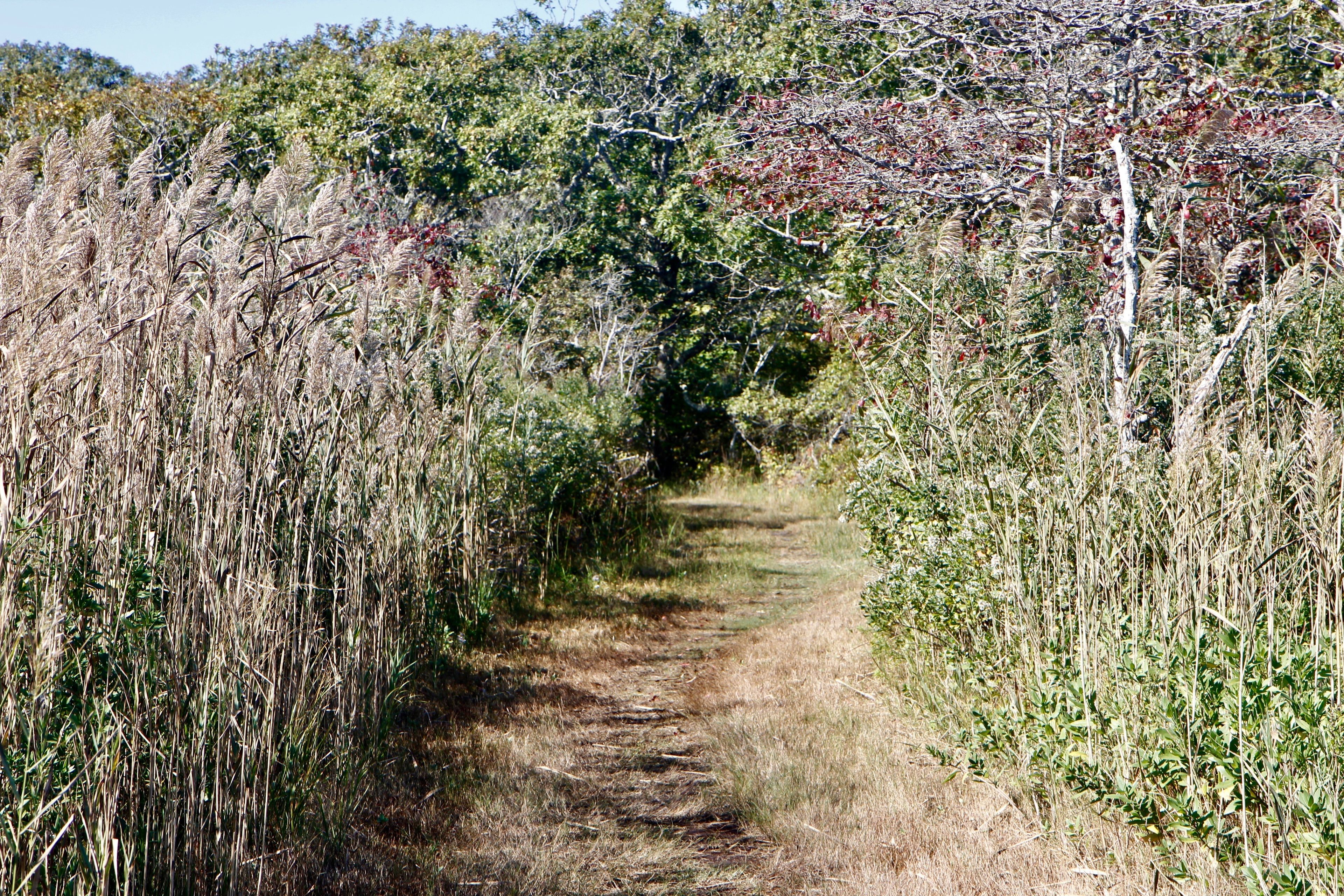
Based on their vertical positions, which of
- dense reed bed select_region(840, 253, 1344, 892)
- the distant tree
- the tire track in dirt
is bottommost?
the tire track in dirt

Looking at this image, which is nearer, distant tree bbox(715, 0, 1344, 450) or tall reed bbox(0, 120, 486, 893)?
tall reed bbox(0, 120, 486, 893)

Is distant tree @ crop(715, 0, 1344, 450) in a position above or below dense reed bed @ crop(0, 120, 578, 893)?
above

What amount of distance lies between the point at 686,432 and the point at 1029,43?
1032 centimetres

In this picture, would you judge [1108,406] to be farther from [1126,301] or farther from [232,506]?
[232,506]

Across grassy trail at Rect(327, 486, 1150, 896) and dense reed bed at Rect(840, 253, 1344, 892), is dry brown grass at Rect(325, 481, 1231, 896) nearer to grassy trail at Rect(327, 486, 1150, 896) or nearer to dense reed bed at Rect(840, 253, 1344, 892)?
grassy trail at Rect(327, 486, 1150, 896)

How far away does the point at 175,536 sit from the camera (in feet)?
8.37

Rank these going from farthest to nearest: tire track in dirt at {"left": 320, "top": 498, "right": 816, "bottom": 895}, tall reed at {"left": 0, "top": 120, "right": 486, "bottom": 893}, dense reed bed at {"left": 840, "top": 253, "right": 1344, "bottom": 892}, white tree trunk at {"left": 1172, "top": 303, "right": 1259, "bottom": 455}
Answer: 1. tire track in dirt at {"left": 320, "top": 498, "right": 816, "bottom": 895}
2. white tree trunk at {"left": 1172, "top": 303, "right": 1259, "bottom": 455}
3. dense reed bed at {"left": 840, "top": 253, "right": 1344, "bottom": 892}
4. tall reed at {"left": 0, "top": 120, "right": 486, "bottom": 893}

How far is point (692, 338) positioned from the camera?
1535cm

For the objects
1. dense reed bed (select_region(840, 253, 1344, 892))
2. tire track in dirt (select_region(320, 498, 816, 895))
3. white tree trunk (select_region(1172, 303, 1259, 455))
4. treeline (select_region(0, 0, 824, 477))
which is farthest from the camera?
treeline (select_region(0, 0, 824, 477))

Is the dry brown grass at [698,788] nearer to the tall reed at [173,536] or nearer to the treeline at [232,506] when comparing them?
the treeline at [232,506]

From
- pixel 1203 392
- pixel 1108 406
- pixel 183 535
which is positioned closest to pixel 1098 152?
pixel 1108 406

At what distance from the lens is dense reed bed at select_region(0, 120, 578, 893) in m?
2.21

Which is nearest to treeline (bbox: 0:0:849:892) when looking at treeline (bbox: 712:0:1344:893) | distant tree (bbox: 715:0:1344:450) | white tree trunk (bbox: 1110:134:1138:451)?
distant tree (bbox: 715:0:1344:450)

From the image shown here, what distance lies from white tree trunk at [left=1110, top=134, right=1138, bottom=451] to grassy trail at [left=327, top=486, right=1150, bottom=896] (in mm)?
1657
